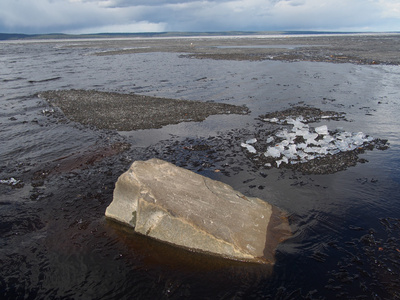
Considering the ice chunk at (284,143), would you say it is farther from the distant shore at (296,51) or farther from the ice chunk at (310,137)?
the distant shore at (296,51)

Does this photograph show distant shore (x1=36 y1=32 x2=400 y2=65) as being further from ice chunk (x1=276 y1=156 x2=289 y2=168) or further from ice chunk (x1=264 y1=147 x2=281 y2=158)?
ice chunk (x1=276 y1=156 x2=289 y2=168)

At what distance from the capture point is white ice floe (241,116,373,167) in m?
13.6

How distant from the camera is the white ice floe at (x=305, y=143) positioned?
13602 millimetres

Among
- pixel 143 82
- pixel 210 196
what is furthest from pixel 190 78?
pixel 210 196

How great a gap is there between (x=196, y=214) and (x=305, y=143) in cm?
916

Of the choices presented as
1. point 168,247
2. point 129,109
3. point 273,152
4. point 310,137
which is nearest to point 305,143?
point 310,137

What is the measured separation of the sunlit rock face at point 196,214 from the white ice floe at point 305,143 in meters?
4.64

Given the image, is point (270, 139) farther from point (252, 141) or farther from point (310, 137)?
point (310, 137)

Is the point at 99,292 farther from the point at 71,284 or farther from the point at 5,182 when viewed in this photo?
the point at 5,182

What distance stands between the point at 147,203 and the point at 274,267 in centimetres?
422

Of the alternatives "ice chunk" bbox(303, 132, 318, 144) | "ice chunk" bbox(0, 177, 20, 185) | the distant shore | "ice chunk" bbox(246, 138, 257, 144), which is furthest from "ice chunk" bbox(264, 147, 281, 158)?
the distant shore

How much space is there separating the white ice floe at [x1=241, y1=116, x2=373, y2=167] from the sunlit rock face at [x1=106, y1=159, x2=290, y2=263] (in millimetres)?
4639

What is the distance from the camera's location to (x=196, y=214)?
8203 mm

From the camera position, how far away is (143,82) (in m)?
35.4
